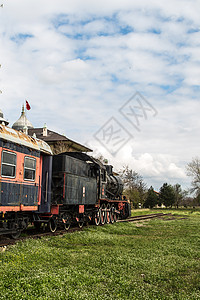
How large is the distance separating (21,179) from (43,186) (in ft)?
6.92

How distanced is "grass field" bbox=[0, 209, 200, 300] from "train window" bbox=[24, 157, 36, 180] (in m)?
2.49

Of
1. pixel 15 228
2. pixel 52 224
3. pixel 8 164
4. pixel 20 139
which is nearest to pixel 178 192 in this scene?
pixel 52 224

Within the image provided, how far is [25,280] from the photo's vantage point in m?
→ 6.16

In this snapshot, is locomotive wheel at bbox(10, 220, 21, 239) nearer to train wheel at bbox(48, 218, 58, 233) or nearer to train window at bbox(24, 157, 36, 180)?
train window at bbox(24, 157, 36, 180)

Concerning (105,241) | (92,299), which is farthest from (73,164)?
(92,299)

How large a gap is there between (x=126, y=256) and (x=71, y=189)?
677 centimetres

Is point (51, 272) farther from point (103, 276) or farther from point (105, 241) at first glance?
point (105, 241)

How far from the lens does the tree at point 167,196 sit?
85894 mm

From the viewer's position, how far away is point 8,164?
410 inches

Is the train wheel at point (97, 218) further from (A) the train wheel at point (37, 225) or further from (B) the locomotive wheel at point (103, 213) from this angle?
(A) the train wheel at point (37, 225)

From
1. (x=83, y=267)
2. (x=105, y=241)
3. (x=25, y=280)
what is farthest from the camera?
(x=105, y=241)

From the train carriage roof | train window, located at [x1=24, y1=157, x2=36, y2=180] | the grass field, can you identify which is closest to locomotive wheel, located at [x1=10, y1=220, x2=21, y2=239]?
the grass field

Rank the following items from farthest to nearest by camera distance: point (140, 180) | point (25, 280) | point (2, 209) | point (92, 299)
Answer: point (140, 180)
point (2, 209)
point (25, 280)
point (92, 299)

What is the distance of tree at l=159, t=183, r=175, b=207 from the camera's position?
282 ft
